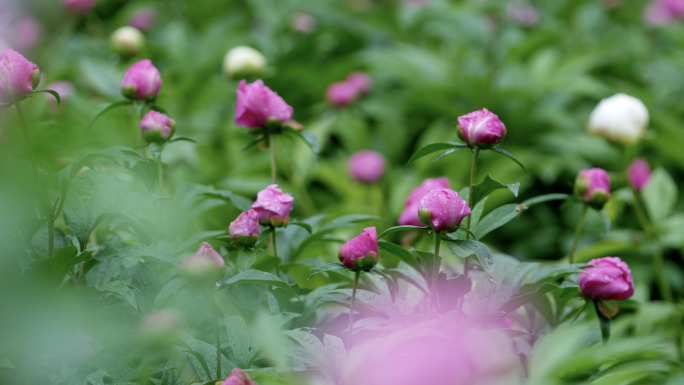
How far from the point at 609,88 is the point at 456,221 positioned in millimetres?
1647

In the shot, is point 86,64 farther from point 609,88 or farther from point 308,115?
point 609,88

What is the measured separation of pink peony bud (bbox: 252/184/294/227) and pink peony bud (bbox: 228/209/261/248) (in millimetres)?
32

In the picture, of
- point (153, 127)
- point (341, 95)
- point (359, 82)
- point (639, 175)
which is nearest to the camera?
Result: point (153, 127)

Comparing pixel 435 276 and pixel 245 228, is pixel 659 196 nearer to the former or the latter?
pixel 435 276

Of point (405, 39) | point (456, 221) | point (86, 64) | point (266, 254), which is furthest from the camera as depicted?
point (405, 39)

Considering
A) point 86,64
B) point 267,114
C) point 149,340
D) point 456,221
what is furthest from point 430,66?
point 149,340

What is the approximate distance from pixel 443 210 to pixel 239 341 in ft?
0.76

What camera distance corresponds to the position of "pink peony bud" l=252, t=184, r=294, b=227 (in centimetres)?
63

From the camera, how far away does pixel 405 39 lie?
249cm

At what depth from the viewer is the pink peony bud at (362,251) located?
1.82ft

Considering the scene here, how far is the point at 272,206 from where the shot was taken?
627mm

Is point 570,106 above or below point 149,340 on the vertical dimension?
below

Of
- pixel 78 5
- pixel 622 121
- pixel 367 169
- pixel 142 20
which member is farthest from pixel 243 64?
pixel 142 20

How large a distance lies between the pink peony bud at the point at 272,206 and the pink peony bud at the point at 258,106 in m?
0.16
